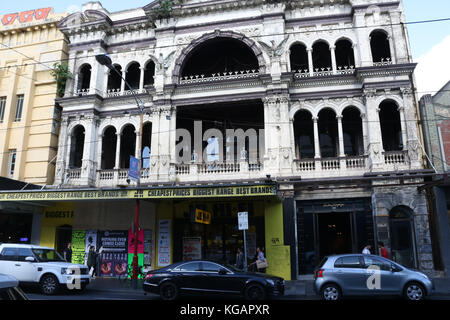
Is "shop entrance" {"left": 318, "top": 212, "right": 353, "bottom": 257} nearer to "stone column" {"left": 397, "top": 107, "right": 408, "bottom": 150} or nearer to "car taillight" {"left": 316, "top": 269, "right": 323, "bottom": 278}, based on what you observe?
"stone column" {"left": 397, "top": 107, "right": 408, "bottom": 150}

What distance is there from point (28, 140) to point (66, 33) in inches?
307

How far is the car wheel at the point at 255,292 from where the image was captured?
38.1ft

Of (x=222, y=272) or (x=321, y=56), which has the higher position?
(x=321, y=56)

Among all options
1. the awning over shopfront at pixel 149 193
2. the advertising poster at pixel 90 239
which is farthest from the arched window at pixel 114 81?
the advertising poster at pixel 90 239

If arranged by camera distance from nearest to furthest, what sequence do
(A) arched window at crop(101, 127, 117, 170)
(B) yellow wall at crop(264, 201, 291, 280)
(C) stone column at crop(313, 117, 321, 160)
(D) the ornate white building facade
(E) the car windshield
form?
(E) the car windshield
(B) yellow wall at crop(264, 201, 291, 280)
(D) the ornate white building facade
(C) stone column at crop(313, 117, 321, 160)
(A) arched window at crop(101, 127, 117, 170)

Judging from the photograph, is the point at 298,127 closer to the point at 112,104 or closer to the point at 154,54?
the point at 154,54

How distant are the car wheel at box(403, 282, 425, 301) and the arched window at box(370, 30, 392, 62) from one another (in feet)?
45.9

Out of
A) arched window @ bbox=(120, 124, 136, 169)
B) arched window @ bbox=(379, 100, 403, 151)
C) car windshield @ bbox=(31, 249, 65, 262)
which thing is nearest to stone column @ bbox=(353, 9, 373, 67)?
arched window @ bbox=(379, 100, 403, 151)

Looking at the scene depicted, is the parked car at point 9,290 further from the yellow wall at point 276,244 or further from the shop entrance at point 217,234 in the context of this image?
the shop entrance at point 217,234

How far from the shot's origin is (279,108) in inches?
755

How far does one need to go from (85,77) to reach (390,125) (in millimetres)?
20268

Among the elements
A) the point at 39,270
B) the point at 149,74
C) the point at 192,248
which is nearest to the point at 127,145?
the point at 149,74

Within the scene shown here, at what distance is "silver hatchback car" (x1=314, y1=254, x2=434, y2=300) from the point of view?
11.1 meters

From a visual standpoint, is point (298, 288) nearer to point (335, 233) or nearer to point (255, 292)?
point (255, 292)
